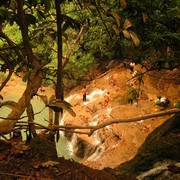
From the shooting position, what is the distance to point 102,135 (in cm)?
950

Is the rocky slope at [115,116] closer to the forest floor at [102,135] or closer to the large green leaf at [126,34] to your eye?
the forest floor at [102,135]

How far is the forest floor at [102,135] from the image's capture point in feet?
5.29

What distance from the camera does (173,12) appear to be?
2.39m

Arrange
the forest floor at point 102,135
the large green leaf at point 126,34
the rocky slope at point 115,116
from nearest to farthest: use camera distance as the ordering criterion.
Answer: the forest floor at point 102,135
the large green leaf at point 126,34
the rocky slope at point 115,116

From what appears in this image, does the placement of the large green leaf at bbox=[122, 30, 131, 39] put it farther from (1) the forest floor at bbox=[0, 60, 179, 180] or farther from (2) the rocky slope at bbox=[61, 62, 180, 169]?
(2) the rocky slope at bbox=[61, 62, 180, 169]

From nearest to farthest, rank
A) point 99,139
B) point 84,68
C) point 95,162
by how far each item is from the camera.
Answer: point 95,162 → point 99,139 → point 84,68

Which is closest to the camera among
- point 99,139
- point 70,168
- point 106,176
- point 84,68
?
point 70,168

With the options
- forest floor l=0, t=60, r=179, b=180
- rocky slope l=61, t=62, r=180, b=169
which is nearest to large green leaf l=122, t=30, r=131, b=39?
forest floor l=0, t=60, r=179, b=180

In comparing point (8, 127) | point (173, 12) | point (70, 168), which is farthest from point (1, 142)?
point (173, 12)

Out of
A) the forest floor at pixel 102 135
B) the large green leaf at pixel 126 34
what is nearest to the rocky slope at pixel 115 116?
the forest floor at pixel 102 135

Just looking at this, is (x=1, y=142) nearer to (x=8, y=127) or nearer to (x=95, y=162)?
(x=8, y=127)

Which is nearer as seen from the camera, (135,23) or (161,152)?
(135,23)

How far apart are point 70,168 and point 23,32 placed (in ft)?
3.40

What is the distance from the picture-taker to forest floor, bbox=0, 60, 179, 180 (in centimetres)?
161
